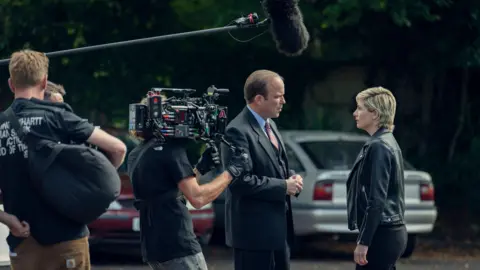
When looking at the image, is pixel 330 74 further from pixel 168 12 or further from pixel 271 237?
pixel 271 237

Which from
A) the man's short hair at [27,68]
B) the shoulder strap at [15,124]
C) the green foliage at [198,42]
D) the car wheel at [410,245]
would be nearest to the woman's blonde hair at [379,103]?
the man's short hair at [27,68]

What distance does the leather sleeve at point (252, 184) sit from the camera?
682cm

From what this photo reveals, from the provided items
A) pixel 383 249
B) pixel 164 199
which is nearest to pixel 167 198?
pixel 164 199

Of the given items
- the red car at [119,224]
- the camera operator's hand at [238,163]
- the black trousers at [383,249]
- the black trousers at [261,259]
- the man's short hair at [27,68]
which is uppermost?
the man's short hair at [27,68]

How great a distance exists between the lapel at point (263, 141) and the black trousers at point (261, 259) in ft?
1.70

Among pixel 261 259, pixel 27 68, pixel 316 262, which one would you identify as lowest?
pixel 316 262

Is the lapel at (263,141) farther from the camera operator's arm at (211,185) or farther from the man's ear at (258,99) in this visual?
the camera operator's arm at (211,185)

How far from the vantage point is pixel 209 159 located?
640 centimetres

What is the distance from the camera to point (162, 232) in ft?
19.9

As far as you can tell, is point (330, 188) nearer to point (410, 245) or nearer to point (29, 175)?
point (410, 245)

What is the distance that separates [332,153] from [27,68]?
8207 mm

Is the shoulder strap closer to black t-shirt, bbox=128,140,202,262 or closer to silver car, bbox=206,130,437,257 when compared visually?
black t-shirt, bbox=128,140,202,262

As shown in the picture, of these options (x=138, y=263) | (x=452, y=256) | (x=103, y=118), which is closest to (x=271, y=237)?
(x=138, y=263)

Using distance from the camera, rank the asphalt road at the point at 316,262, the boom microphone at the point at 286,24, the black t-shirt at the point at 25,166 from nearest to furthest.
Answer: the black t-shirt at the point at 25,166 < the boom microphone at the point at 286,24 < the asphalt road at the point at 316,262
